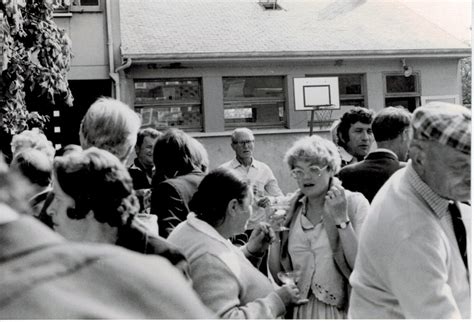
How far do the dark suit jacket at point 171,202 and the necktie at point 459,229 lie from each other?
3.41 feet

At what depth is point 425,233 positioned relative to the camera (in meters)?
1.57

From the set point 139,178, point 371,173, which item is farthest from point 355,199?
point 139,178

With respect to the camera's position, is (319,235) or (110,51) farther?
(110,51)

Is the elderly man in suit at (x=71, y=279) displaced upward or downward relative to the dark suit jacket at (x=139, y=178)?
upward

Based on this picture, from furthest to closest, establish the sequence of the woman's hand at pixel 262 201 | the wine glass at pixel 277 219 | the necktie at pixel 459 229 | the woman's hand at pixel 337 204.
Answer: the woman's hand at pixel 262 201 → the wine glass at pixel 277 219 → the woman's hand at pixel 337 204 → the necktie at pixel 459 229

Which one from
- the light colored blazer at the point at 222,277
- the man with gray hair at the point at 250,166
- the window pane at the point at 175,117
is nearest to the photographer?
the light colored blazer at the point at 222,277

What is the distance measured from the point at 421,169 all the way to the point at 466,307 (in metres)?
0.34

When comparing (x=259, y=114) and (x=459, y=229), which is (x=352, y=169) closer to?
(x=459, y=229)

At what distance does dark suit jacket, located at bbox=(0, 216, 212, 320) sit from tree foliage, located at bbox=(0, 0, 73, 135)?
571cm

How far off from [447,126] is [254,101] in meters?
9.52

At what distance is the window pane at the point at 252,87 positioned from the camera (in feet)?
36.2

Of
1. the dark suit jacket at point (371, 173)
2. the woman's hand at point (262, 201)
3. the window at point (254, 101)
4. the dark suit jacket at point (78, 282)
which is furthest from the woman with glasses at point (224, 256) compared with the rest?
the window at point (254, 101)

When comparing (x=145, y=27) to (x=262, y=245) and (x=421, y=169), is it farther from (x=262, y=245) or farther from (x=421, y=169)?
(x=421, y=169)

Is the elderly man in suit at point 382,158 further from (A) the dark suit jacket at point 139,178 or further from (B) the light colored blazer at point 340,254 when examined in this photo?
(A) the dark suit jacket at point 139,178
